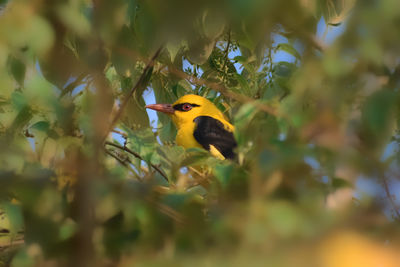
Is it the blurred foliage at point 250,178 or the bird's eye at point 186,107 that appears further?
the bird's eye at point 186,107

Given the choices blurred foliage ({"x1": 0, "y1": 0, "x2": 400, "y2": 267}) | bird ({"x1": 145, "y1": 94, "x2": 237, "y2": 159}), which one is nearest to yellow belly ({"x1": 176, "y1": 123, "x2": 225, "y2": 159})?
bird ({"x1": 145, "y1": 94, "x2": 237, "y2": 159})

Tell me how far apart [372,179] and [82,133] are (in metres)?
0.82

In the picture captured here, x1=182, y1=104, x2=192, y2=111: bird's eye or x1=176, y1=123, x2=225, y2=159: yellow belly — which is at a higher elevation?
x1=182, y1=104, x2=192, y2=111: bird's eye

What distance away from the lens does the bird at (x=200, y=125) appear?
163 inches

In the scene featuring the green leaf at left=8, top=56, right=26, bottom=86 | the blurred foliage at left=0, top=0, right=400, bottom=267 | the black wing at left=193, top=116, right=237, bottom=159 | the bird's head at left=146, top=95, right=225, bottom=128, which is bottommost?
the blurred foliage at left=0, top=0, right=400, bottom=267

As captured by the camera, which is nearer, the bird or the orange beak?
the orange beak

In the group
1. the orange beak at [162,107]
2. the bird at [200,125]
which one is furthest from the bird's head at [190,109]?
the orange beak at [162,107]

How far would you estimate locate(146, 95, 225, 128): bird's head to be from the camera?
4262 mm

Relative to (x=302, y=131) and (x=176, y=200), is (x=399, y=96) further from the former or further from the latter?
(x=176, y=200)

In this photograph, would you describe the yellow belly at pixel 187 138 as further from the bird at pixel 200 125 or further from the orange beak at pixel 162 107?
the orange beak at pixel 162 107

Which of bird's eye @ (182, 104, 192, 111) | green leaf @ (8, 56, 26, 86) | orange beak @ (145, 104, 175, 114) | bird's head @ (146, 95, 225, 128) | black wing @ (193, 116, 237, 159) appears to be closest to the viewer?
green leaf @ (8, 56, 26, 86)

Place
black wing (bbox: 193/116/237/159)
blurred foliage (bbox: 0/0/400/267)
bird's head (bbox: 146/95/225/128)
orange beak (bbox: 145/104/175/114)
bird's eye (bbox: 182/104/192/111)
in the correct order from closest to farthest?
blurred foliage (bbox: 0/0/400/267) → orange beak (bbox: 145/104/175/114) → black wing (bbox: 193/116/237/159) → bird's head (bbox: 146/95/225/128) → bird's eye (bbox: 182/104/192/111)

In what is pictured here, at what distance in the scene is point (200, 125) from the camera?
4465 mm

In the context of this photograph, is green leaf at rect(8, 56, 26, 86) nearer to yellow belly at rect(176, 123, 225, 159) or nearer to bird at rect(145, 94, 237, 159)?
bird at rect(145, 94, 237, 159)
